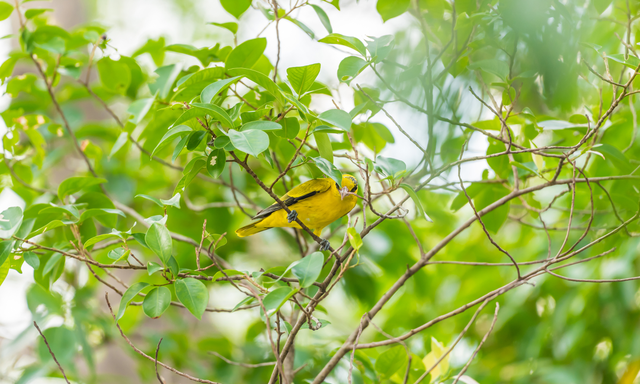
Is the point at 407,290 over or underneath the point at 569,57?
underneath

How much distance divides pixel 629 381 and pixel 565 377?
0.40 meters

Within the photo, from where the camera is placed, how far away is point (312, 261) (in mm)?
1263

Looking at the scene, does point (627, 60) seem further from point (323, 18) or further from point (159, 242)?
point (159, 242)

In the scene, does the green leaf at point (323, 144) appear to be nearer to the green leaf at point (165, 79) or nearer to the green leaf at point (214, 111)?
the green leaf at point (214, 111)

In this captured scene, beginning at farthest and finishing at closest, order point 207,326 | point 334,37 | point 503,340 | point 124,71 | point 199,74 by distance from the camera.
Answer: point 207,326
point 503,340
point 124,71
point 199,74
point 334,37

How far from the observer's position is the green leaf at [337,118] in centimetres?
131

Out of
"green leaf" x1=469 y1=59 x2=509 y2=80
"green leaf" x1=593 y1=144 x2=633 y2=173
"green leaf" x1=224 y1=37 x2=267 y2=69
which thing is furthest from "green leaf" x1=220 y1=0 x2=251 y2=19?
"green leaf" x1=593 y1=144 x2=633 y2=173

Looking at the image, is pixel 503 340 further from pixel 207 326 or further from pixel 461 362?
pixel 207 326

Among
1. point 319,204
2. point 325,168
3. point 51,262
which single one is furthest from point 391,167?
Result: point 51,262

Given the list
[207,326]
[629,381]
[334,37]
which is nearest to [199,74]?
[334,37]

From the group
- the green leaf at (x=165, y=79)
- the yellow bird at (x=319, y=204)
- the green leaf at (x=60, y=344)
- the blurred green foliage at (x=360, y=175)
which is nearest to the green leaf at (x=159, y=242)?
the blurred green foliage at (x=360, y=175)

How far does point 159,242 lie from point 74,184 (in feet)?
2.77

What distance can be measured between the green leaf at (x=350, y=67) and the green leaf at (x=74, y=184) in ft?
3.79

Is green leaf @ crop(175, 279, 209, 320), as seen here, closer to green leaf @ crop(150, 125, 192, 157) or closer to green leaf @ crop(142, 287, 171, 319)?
green leaf @ crop(142, 287, 171, 319)
